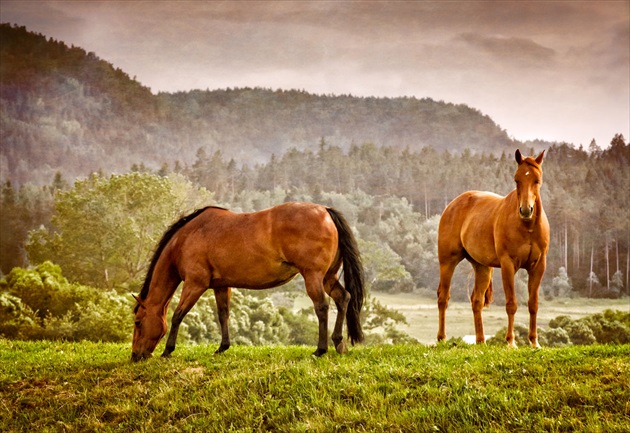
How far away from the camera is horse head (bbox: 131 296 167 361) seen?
1051cm

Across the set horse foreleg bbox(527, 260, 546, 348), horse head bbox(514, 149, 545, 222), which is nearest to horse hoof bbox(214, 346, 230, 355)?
horse foreleg bbox(527, 260, 546, 348)

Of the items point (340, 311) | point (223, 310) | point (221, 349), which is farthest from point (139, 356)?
point (340, 311)

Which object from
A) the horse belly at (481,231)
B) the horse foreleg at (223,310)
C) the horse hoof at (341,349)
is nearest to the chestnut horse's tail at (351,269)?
the horse hoof at (341,349)

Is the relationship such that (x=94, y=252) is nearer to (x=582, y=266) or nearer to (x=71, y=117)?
(x=582, y=266)

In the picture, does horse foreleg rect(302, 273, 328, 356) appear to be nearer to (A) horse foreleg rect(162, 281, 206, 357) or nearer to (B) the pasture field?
(A) horse foreleg rect(162, 281, 206, 357)

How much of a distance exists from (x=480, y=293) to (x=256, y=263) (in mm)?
4624

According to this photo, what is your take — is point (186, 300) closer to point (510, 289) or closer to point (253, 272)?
point (253, 272)

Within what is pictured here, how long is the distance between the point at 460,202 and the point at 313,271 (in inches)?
174

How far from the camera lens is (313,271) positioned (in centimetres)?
959

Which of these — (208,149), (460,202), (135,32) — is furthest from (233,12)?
(460,202)

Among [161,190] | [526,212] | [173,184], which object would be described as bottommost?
[526,212]

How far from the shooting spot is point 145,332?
10.6m

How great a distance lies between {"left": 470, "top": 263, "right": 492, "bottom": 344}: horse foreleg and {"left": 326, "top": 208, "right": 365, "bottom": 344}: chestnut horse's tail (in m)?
2.81

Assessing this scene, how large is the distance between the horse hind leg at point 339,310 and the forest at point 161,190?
1684cm
